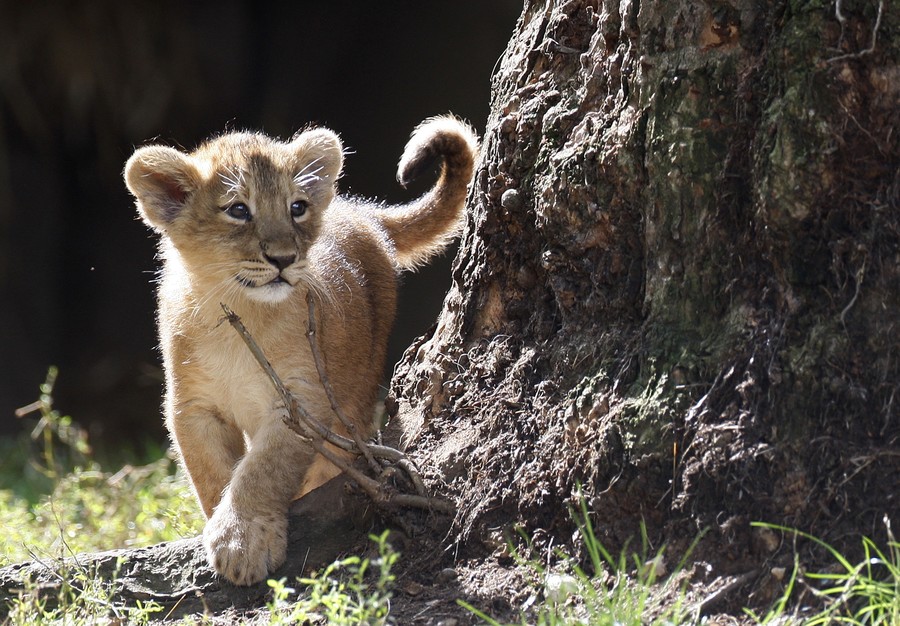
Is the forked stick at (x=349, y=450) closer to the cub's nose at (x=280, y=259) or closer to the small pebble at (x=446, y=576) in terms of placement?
the small pebble at (x=446, y=576)

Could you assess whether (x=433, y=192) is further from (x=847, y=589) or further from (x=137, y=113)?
(x=137, y=113)

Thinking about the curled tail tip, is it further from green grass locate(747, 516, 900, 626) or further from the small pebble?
green grass locate(747, 516, 900, 626)

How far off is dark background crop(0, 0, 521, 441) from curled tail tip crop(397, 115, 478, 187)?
4.05 m

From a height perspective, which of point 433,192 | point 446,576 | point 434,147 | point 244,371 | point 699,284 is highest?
point 434,147

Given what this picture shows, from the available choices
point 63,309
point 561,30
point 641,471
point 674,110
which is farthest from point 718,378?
point 63,309

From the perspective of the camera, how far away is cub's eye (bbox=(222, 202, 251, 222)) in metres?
3.97

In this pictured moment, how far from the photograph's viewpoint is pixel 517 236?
344 cm

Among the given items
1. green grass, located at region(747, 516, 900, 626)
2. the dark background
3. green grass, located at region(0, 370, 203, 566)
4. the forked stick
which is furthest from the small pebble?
the dark background

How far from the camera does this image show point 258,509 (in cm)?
351

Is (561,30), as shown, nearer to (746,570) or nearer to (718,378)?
(718,378)

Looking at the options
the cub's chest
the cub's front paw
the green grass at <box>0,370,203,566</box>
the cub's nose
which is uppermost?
the cub's nose

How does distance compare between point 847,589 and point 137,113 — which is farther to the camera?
point 137,113

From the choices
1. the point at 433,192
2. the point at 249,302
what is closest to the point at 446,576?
the point at 249,302

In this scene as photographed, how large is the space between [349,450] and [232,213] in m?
1.11
